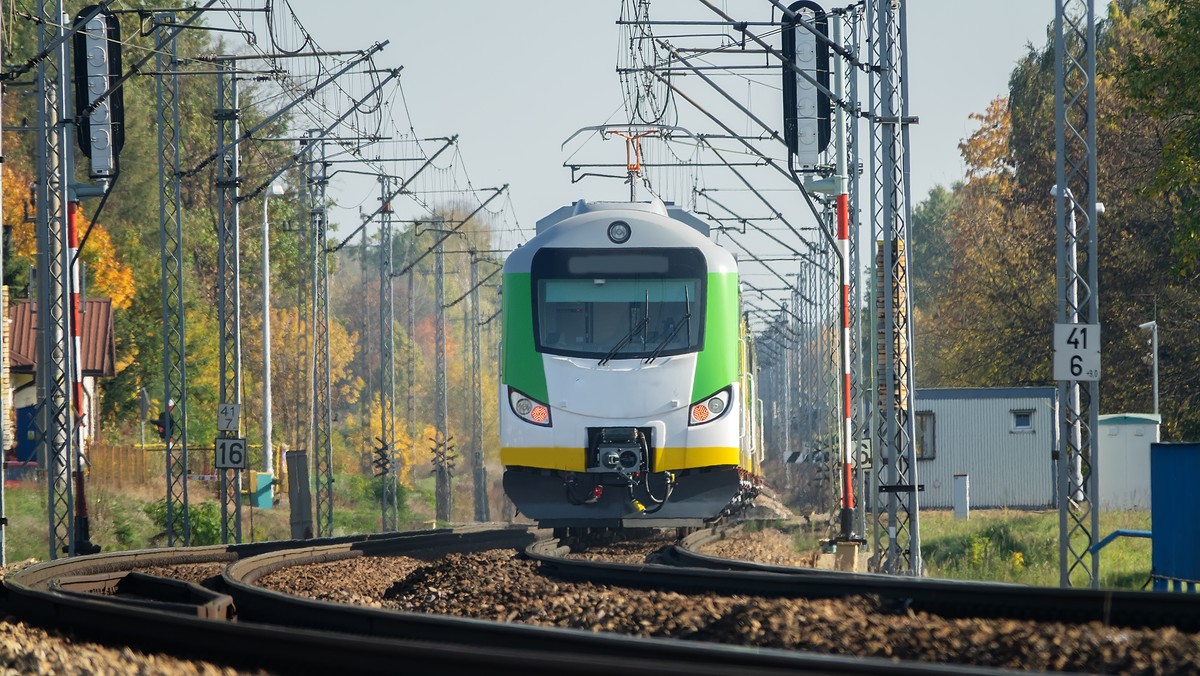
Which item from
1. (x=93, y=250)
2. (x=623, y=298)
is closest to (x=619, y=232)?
(x=623, y=298)

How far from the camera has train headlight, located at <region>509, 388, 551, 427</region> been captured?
687 inches

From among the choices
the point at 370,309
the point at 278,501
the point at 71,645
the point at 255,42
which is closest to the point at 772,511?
the point at 278,501

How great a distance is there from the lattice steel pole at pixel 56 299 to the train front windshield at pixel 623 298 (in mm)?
7810

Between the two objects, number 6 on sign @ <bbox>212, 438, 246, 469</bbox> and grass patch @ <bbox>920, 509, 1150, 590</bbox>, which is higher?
number 6 on sign @ <bbox>212, 438, 246, 469</bbox>

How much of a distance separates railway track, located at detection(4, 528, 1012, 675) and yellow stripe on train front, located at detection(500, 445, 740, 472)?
3.79 meters

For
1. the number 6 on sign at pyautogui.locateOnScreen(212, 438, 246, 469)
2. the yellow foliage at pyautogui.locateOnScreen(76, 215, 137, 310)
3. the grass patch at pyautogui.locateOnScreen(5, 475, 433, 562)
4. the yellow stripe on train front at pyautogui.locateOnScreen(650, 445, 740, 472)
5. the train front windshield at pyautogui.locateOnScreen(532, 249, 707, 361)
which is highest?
the yellow foliage at pyautogui.locateOnScreen(76, 215, 137, 310)

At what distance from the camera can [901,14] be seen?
18688mm

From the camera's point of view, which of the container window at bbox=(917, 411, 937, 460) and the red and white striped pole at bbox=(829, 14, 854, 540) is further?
the container window at bbox=(917, 411, 937, 460)

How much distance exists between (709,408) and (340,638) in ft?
35.4

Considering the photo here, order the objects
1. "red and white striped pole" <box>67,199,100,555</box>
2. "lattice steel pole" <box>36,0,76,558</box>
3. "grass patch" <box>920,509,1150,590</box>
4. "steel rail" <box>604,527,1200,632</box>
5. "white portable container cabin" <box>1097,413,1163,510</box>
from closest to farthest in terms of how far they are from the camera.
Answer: "steel rail" <box>604,527,1200,632</box> < "grass patch" <box>920,509,1150,590</box> < "lattice steel pole" <box>36,0,76,558</box> < "red and white striped pole" <box>67,199,100,555</box> < "white portable container cabin" <box>1097,413,1163,510</box>

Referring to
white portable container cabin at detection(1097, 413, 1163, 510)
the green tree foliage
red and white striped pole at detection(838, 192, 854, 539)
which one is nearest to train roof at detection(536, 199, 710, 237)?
red and white striped pole at detection(838, 192, 854, 539)

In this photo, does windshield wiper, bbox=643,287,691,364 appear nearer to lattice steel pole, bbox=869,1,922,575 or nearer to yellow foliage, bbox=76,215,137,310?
lattice steel pole, bbox=869,1,922,575

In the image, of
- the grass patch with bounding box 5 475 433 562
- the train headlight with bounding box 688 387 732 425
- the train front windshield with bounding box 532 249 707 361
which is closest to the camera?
the train headlight with bounding box 688 387 732 425

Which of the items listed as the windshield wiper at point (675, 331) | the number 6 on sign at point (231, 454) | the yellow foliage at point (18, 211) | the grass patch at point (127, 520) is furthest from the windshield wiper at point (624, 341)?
the yellow foliage at point (18, 211)
